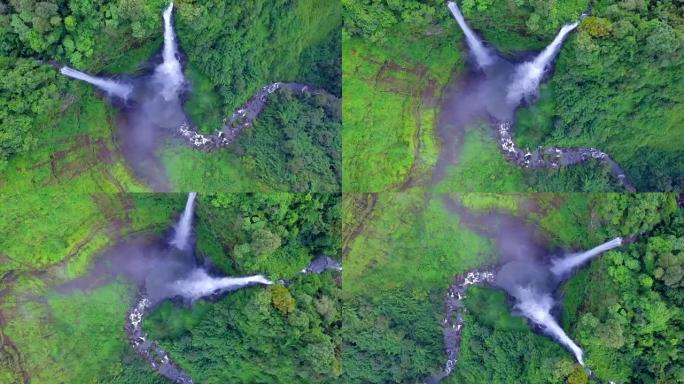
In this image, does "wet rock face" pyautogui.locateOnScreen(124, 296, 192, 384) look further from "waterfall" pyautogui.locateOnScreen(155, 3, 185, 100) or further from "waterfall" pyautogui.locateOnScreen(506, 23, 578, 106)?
"waterfall" pyautogui.locateOnScreen(506, 23, 578, 106)

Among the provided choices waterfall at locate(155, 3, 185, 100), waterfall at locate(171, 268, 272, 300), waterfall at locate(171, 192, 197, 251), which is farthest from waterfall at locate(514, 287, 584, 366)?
waterfall at locate(155, 3, 185, 100)

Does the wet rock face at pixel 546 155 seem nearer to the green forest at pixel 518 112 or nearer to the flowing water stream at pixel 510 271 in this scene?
the green forest at pixel 518 112

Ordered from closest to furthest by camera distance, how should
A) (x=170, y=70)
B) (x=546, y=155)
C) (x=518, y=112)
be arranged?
(x=170, y=70) → (x=518, y=112) → (x=546, y=155)

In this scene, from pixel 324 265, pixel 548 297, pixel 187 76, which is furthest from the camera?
pixel 324 265

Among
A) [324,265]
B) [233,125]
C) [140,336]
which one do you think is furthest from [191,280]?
[233,125]

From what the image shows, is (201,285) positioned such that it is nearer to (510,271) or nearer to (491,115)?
(510,271)

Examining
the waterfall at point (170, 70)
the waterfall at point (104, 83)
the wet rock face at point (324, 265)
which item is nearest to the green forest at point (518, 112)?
the wet rock face at point (324, 265)
